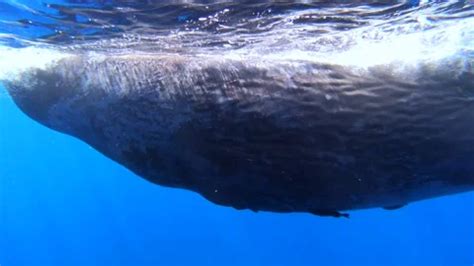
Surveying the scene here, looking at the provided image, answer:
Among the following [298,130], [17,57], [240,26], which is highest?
[240,26]

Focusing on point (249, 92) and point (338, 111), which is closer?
point (338, 111)

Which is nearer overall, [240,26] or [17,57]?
[240,26]

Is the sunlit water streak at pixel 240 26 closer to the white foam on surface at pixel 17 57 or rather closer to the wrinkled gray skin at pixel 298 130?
the white foam on surface at pixel 17 57

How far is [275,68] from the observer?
5395mm

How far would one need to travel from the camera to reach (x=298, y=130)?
4953 millimetres

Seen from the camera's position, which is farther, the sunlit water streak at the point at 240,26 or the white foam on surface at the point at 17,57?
the white foam on surface at the point at 17,57

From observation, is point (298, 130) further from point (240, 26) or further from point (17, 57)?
point (17, 57)

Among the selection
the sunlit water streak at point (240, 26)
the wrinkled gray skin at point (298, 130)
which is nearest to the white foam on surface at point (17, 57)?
the sunlit water streak at point (240, 26)

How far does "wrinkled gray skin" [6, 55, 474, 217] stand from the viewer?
470cm

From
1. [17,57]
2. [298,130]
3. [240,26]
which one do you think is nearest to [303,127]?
[298,130]

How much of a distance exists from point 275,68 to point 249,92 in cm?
50

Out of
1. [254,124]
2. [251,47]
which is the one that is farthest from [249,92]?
[251,47]

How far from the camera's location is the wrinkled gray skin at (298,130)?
4.70 meters

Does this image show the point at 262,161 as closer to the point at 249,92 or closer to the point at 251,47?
the point at 249,92
